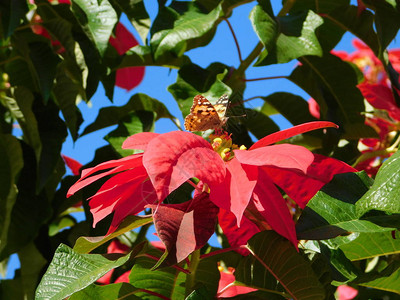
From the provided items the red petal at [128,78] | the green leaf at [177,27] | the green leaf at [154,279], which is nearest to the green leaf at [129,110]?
the green leaf at [177,27]

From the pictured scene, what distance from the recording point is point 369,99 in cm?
137

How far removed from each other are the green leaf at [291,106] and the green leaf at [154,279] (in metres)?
0.68

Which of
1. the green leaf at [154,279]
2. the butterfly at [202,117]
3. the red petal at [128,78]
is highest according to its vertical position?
the butterfly at [202,117]

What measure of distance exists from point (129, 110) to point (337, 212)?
0.72 meters

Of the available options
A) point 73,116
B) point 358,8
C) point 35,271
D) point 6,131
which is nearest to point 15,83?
point 6,131

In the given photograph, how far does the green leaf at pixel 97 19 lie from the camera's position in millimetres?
1187

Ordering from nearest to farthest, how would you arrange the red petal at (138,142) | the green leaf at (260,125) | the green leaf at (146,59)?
the red petal at (138,142) → the green leaf at (146,59) → the green leaf at (260,125)

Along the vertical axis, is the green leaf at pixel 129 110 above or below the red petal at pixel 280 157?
below

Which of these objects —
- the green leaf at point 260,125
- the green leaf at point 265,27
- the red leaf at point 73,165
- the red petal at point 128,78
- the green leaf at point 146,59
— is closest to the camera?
the green leaf at point 265,27

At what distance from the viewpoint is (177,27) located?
1.17 metres

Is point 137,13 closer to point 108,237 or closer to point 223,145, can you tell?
point 223,145

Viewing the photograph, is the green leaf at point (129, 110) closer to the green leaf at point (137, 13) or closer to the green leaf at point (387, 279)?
the green leaf at point (137, 13)

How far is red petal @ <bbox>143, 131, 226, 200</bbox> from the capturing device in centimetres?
61

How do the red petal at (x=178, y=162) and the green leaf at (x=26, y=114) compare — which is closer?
the red petal at (x=178, y=162)
